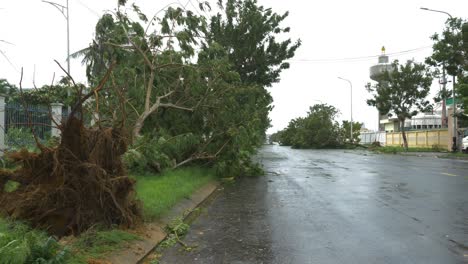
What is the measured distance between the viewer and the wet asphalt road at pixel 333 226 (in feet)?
19.5

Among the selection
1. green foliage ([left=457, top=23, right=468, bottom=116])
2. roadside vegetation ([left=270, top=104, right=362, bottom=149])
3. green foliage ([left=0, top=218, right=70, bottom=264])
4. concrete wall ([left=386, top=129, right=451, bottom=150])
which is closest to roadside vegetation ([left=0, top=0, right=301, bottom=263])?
green foliage ([left=0, top=218, right=70, bottom=264])

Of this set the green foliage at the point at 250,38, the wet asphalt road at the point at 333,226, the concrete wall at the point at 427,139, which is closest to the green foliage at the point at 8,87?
the wet asphalt road at the point at 333,226

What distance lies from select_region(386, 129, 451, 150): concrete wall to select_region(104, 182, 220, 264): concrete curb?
39.1 meters

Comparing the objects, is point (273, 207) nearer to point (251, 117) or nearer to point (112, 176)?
point (112, 176)

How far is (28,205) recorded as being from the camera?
6.12 meters

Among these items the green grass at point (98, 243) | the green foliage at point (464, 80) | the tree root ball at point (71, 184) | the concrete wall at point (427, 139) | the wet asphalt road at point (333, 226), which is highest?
the green foliage at point (464, 80)

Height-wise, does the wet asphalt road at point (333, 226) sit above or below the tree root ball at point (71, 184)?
below

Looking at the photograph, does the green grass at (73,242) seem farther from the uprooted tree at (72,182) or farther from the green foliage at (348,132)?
the green foliage at (348,132)

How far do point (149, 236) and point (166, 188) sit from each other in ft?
12.2

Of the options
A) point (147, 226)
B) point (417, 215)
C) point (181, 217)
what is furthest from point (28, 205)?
point (417, 215)

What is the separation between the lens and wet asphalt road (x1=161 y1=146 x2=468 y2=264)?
5.95 meters

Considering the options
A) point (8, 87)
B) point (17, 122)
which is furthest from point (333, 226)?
point (8, 87)

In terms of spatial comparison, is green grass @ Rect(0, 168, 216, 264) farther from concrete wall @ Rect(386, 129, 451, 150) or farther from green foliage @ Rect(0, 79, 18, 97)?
concrete wall @ Rect(386, 129, 451, 150)

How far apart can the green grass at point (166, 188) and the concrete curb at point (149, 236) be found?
14 centimetres
